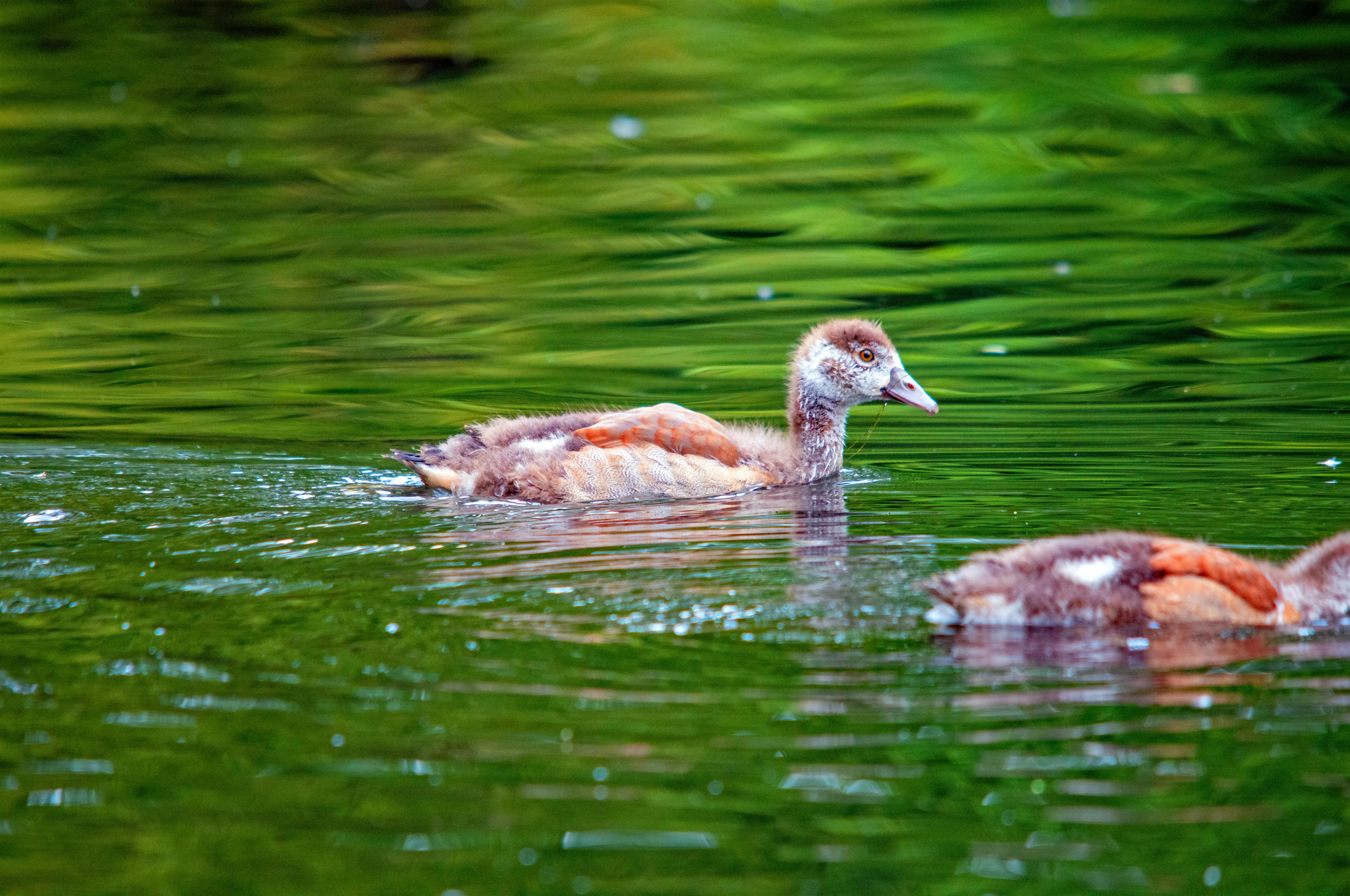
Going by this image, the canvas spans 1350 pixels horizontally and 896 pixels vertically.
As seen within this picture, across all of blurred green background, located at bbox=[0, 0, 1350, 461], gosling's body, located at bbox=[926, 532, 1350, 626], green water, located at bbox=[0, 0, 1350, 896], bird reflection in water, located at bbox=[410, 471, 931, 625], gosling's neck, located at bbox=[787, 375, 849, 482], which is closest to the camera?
green water, located at bbox=[0, 0, 1350, 896]

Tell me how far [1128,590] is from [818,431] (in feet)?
13.2

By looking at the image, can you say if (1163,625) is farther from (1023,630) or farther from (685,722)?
(685,722)

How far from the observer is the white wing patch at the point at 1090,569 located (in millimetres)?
6480

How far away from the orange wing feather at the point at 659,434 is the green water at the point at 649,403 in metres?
0.32

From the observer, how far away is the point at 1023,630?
647cm

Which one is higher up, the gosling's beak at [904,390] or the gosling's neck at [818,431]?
the gosling's beak at [904,390]

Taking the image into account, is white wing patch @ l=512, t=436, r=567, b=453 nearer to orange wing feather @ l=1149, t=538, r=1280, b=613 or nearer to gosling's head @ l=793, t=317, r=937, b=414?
gosling's head @ l=793, t=317, r=937, b=414

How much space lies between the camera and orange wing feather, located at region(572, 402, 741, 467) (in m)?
9.38

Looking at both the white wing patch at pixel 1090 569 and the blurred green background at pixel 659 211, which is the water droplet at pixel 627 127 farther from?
the white wing patch at pixel 1090 569

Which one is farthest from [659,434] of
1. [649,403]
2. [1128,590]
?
[1128,590]

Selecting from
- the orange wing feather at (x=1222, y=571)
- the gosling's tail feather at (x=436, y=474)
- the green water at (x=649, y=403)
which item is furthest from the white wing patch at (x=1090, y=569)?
the gosling's tail feather at (x=436, y=474)

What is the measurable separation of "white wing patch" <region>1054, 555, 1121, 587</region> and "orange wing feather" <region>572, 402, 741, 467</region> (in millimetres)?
3174

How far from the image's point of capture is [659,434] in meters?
9.38

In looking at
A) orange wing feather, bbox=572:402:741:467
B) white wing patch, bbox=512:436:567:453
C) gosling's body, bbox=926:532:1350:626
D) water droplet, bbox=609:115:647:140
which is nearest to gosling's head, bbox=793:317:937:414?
orange wing feather, bbox=572:402:741:467
